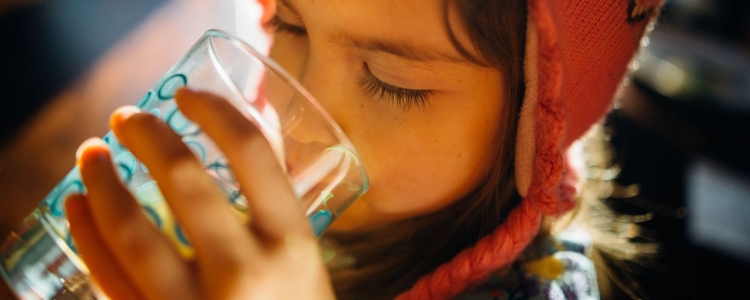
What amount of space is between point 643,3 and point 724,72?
1261 millimetres

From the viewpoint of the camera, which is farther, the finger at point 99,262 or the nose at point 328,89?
the nose at point 328,89

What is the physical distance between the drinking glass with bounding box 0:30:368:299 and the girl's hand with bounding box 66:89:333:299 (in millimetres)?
28

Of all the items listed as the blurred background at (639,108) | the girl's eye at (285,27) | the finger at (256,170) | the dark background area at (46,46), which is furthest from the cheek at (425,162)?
the dark background area at (46,46)

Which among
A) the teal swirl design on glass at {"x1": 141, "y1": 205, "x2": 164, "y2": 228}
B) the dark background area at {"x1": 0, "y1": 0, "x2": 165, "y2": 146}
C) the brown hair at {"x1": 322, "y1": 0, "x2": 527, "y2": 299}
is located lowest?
the brown hair at {"x1": 322, "y1": 0, "x2": 527, "y2": 299}

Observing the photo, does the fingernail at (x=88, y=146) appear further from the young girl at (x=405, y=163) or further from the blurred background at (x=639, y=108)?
the blurred background at (x=639, y=108)

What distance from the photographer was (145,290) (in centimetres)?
41

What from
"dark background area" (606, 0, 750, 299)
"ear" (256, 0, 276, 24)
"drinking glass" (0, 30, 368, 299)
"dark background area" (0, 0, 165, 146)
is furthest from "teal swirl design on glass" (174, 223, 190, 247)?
"dark background area" (606, 0, 750, 299)

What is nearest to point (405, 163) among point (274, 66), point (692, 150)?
point (274, 66)

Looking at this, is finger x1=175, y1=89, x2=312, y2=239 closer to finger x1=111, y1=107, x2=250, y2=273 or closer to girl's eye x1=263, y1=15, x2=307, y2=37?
finger x1=111, y1=107, x2=250, y2=273

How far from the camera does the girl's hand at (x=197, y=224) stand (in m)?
0.41

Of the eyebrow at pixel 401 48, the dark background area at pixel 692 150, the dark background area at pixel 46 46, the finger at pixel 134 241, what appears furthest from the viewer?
the dark background area at pixel 692 150

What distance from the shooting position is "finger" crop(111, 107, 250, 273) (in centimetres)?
41

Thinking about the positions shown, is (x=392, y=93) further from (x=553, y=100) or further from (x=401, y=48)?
(x=553, y=100)

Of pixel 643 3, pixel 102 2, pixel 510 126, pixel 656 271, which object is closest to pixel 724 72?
pixel 656 271
